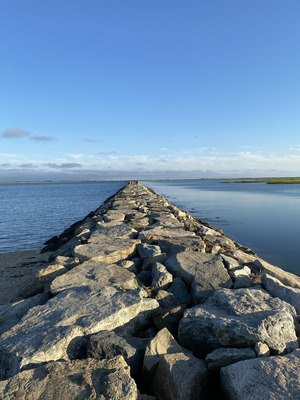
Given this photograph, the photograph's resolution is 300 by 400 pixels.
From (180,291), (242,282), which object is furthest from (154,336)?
(242,282)

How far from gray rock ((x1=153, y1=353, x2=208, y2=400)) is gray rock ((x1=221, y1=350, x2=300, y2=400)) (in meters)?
0.21

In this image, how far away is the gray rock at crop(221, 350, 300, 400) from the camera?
83.4 inches

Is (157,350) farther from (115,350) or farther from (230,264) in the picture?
(230,264)

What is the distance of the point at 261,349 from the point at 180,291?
167 cm

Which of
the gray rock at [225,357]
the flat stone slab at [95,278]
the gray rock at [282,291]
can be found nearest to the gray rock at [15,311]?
the flat stone slab at [95,278]

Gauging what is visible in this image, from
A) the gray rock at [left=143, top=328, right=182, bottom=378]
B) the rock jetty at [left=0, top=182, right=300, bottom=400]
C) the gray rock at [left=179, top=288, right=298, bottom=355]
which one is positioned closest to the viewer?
the rock jetty at [left=0, top=182, right=300, bottom=400]

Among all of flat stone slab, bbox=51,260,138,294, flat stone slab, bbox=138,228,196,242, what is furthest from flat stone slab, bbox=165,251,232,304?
flat stone slab, bbox=138,228,196,242

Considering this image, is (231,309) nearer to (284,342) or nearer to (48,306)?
(284,342)

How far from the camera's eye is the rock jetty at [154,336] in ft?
7.35

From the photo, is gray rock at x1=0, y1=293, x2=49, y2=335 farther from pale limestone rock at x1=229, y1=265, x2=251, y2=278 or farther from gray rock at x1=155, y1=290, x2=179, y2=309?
pale limestone rock at x1=229, y1=265, x2=251, y2=278

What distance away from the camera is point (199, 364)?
258 centimetres

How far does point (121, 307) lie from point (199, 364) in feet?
3.77

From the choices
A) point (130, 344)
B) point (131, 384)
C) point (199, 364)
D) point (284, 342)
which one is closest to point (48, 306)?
point (130, 344)

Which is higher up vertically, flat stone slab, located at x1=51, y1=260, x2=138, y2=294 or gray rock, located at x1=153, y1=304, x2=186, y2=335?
flat stone slab, located at x1=51, y1=260, x2=138, y2=294
